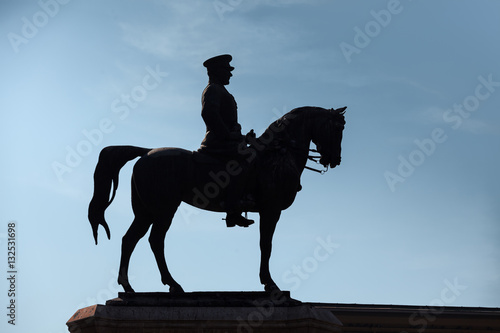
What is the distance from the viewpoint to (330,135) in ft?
61.9

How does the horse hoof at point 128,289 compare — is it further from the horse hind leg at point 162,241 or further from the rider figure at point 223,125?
the rider figure at point 223,125

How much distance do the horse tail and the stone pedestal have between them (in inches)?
66.4

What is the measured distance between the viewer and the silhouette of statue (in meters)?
18.2

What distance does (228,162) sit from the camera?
60.0 feet

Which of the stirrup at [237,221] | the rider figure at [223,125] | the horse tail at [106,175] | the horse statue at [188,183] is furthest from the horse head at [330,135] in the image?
the horse tail at [106,175]

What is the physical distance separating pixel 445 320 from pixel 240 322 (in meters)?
26.6

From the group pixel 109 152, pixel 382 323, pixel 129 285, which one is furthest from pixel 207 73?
pixel 382 323

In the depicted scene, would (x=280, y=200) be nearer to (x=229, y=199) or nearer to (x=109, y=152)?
(x=229, y=199)

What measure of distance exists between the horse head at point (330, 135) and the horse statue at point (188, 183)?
368mm

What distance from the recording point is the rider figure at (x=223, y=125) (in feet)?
59.6

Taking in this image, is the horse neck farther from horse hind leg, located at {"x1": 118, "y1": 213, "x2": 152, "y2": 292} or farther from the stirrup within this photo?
horse hind leg, located at {"x1": 118, "y1": 213, "x2": 152, "y2": 292}

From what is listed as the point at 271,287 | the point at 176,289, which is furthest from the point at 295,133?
the point at 176,289

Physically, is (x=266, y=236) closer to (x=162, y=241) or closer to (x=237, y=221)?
(x=237, y=221)

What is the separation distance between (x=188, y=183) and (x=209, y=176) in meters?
0.42
